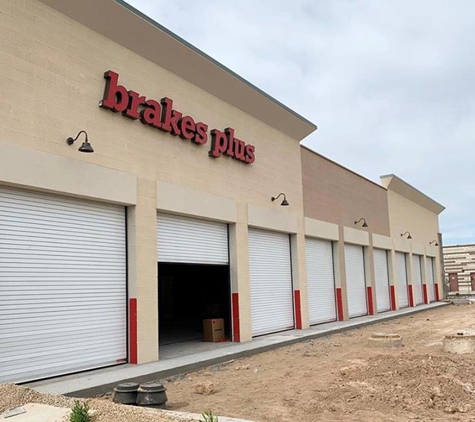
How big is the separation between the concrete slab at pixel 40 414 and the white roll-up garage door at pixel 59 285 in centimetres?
291

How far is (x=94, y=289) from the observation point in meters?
11.6

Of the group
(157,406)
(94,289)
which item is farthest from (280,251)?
(157,406)

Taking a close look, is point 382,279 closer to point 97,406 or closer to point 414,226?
point 414,226

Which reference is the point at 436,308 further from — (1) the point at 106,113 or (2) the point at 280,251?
(1) the point at 106,113

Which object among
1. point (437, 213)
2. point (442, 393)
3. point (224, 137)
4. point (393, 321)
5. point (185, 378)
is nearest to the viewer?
point (442, 393)

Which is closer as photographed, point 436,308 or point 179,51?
point 179,51

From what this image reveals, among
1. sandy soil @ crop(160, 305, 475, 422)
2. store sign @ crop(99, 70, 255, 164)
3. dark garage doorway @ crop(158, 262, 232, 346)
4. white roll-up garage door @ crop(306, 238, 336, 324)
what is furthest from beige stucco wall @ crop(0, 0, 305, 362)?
dark garage doorway @ crop(158, 262, 232, 346)

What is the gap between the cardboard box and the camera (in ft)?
54.3

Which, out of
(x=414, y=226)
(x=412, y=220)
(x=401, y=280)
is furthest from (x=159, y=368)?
(x=414, y=226)

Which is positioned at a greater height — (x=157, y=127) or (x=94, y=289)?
(x=157, y=127)

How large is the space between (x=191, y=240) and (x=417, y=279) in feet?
80.2

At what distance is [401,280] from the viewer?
31531mm

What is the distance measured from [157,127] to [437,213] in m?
35.3

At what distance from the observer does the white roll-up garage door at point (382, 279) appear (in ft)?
91.1
